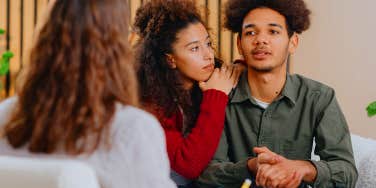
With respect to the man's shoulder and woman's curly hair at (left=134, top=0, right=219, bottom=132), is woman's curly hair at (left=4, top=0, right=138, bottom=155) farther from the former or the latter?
the man's shoulder

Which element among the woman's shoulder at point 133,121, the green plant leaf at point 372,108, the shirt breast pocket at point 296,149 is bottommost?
the green plant leaf at point 372,108

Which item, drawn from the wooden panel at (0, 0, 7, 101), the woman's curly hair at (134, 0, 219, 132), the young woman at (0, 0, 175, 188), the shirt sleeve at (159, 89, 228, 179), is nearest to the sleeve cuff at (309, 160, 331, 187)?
the shirt sleeve at (159, 89, 228, 179)

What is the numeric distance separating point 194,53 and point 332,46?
243 centimetres

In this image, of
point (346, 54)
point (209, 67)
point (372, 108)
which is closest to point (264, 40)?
point (209, 67)

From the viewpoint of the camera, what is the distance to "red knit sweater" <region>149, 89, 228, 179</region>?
1.84m

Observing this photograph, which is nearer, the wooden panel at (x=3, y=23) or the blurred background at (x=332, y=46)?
the blurred background at (x=332, y=46)

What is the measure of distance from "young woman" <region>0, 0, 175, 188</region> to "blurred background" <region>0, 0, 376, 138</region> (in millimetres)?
2955

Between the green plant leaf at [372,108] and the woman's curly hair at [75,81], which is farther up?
the woman's curly hair at [75,81]

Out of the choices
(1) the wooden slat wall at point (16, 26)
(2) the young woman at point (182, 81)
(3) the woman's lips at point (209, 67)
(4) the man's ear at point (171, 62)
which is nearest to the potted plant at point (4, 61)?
(1) the wooden slat wall at point (16, 26)

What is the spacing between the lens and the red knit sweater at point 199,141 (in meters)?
1.84

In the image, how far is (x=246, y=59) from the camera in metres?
2.05

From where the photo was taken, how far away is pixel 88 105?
107cm

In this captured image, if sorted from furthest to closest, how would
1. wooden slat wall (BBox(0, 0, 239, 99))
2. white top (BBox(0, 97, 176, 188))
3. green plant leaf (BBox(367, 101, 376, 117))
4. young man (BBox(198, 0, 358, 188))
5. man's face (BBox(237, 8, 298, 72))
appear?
wooden slat wall (BBox(0, 0, 239, 99)), green plant leaf (BBox(367, 101, 376, 117)), man's face (BBox(237, 8, 298, 72)), young man (BBox(198, 0, 358, 188)), white top (BBox(0, 97, 176, 188))

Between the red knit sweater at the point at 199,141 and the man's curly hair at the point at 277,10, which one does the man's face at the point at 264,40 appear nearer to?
the man's curly hair at the point at 277,10
